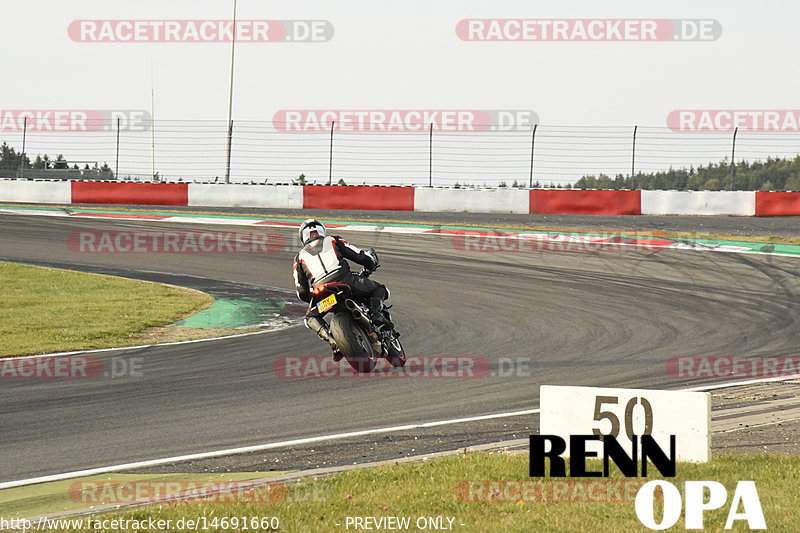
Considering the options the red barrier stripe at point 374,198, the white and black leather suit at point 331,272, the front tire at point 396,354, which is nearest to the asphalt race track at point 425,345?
the front tire at point 396,354

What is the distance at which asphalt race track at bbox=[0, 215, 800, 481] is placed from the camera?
26.2 ft

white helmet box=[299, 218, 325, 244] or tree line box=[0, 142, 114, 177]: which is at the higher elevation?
tree line box=[0, 142, 114, 177]

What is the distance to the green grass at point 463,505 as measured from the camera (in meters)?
5.19

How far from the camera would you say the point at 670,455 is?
6.23 metres

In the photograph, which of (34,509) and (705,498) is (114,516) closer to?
(34,509)

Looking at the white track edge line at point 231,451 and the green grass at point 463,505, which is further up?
the green grass at point 463,505

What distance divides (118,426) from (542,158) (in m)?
17.9

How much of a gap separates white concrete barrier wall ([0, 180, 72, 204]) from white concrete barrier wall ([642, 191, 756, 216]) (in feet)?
52.2

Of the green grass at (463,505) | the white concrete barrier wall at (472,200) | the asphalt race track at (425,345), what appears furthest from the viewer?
the white concrete barrier wall at (472,200)

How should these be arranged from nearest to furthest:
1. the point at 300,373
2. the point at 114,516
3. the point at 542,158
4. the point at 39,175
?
the point at 114,516 < the point at 300,373 < the point at 542,158 < the point at 39,175

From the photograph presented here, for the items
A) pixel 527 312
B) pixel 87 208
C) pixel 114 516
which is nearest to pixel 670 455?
pixel 114 516

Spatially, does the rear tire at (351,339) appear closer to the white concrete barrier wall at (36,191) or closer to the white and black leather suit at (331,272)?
the white and black leather suit at (331,272)

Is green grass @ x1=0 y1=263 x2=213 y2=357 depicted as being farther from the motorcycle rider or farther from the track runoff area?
the motorcycle rider

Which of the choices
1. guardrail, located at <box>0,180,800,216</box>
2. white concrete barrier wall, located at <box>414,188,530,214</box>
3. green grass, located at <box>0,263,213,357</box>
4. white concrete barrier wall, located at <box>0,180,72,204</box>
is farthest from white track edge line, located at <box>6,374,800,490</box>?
white concrete barrier wall, located at <box>0,180,72,204</box>
